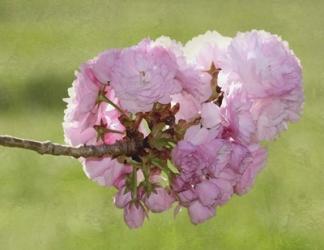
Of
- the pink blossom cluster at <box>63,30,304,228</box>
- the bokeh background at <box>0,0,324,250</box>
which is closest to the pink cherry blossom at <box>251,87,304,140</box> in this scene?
the pink blossom cluster at <box>63,30,304,228</box>

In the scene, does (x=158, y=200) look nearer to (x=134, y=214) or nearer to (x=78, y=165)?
(x=134, y=214)

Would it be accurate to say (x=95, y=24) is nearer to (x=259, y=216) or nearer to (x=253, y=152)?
(x=259, y=216)

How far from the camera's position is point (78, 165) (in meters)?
3.83

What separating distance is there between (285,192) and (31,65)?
2029mm

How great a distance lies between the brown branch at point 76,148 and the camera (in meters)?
1.04

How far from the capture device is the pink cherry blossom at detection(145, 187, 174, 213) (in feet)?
3.83

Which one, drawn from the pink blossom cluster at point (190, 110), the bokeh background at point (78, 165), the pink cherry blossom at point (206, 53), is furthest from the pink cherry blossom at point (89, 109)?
the bokeh background at point (78, 165)

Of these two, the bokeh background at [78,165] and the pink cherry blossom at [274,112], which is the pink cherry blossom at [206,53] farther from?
the bokeh background at [78,165]

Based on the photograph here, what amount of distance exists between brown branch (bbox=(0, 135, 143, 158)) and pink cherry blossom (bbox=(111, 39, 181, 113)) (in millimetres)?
54

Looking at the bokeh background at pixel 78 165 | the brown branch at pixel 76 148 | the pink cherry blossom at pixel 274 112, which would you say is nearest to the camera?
the brown branch at pixel 76 148

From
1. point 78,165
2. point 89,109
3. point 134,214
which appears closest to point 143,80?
point 89,109

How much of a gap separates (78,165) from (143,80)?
9.10 ft

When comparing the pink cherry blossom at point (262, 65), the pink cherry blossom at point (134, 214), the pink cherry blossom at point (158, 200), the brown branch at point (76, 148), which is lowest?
the pink cherry blossom at point (134, 214)

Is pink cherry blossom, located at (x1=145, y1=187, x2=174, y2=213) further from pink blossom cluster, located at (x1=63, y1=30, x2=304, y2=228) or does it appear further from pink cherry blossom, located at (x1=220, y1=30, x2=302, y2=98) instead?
pink cherry blossom, located at (x1=220, y1=30, x2=302, y2=98)
